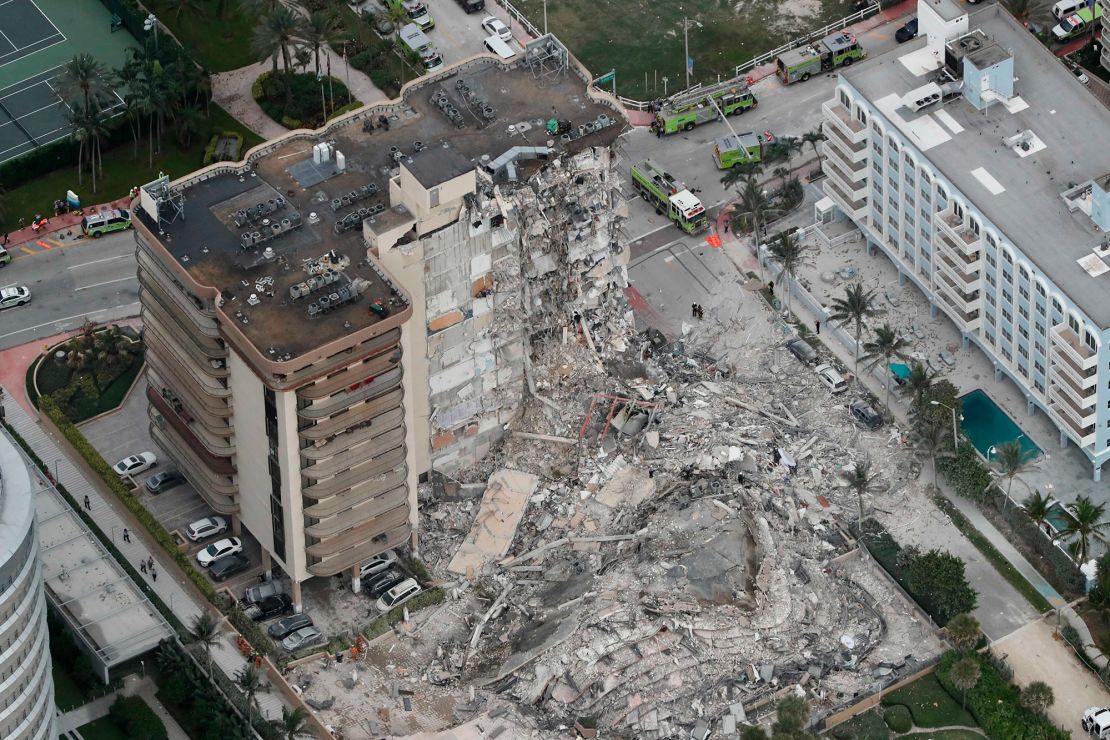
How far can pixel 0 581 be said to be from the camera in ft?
638

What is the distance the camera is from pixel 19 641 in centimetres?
19962

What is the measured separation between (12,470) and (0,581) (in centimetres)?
852

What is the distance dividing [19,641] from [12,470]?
41.3 ft

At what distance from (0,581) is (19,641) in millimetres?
7093

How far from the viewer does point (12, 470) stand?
198000 mm
